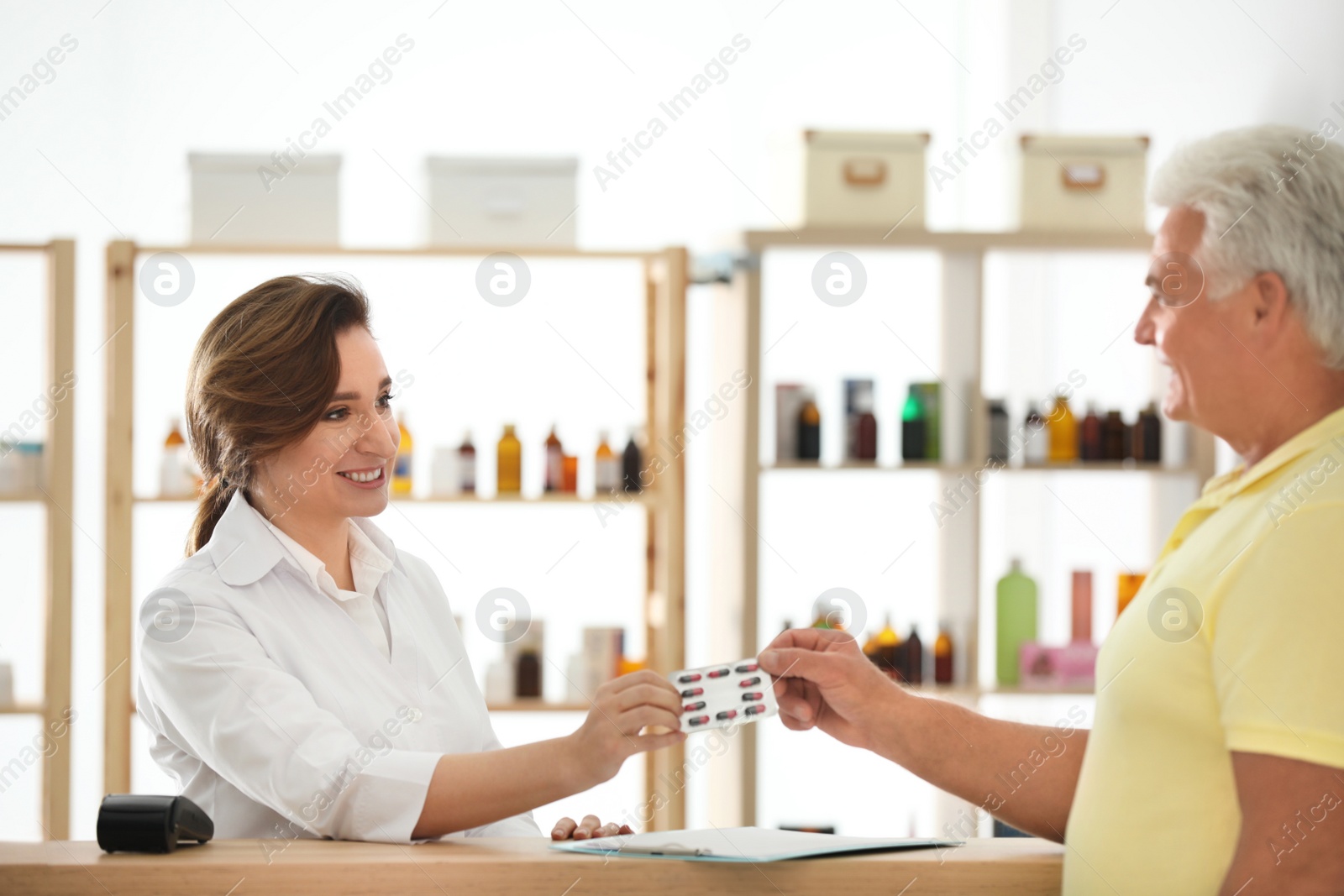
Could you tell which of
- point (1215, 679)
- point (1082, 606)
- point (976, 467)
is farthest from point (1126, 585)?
point (1215, 679)

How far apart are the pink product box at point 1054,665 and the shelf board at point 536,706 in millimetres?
1208

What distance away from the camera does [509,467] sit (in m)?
3.26

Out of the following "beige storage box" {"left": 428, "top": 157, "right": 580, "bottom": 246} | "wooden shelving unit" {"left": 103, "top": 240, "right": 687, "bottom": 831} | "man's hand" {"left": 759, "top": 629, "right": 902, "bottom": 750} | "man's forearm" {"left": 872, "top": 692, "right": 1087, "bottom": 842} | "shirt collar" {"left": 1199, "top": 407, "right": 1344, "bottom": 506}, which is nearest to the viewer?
"shirt collar" {"left": 1199, "top": 407, "right": 1344, "bottom": 506}

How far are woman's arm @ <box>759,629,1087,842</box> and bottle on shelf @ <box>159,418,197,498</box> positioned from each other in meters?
2.17

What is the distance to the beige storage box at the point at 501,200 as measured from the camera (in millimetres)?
3148

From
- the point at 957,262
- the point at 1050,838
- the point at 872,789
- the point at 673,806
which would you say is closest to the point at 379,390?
the point at 1050,838

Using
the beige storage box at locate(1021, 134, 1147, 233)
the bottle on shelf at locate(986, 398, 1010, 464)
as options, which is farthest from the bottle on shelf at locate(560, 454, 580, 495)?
the beige storage box at locate(1021, 134, 1147, 233)

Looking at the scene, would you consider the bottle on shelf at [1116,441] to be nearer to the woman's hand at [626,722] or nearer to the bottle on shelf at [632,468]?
the bottle on shelf at [632,468]

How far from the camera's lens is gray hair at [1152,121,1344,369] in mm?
1140

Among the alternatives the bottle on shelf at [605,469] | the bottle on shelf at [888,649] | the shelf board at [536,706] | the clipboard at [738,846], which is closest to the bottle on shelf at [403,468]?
the bottle on shelf at [605,469]

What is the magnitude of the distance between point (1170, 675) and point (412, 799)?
78 cm

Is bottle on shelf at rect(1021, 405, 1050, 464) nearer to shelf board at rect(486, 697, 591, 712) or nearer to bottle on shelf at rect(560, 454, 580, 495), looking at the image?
bottle on shelf at rect(560, 454, 580, 495)

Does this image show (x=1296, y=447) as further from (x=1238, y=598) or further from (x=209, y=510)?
(x=209, y=510)

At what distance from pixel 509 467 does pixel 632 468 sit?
0.34 metres
